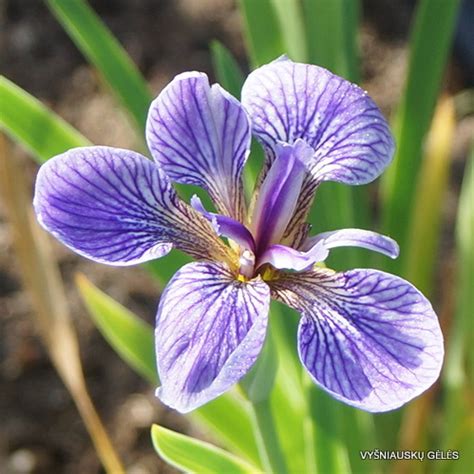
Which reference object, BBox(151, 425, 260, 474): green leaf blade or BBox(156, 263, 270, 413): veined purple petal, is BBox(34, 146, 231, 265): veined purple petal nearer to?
BBox(156, 263, 270, 413): veined purple petal

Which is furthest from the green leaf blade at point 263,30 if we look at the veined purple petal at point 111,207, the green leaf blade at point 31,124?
the veined purple petal at point 111,207

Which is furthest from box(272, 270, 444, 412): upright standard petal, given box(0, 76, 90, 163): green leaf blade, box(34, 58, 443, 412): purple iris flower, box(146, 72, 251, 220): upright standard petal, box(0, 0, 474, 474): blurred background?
box(0, 0, 474, 474): blurred background

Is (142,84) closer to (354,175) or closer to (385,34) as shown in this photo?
(354,175)

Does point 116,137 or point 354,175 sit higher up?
point 116,137

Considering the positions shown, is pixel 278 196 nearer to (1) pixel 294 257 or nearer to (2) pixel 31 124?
(1) pixel 294 257

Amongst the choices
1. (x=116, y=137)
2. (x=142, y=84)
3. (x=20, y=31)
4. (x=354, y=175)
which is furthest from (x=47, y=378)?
(x=354, y=175)

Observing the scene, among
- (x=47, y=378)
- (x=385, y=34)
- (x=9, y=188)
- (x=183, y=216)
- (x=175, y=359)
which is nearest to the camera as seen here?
(x=175, y=359)

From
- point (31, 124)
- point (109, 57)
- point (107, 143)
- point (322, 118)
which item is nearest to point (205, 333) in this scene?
point (322, 118)

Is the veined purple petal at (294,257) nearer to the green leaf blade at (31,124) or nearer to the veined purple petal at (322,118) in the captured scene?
the veined purple petal at (322,118)
